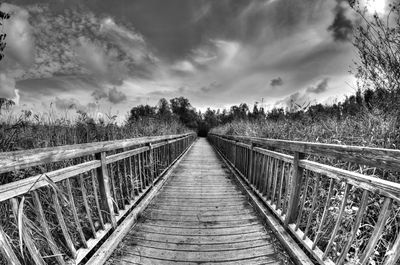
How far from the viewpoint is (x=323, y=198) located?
2746 mm

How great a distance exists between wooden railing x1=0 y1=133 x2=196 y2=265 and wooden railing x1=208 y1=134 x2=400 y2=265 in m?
Result: 2.14

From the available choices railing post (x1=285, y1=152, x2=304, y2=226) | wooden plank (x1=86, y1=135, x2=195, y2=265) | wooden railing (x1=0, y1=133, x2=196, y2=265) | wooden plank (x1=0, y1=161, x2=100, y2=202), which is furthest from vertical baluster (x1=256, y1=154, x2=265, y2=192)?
wooden plank (x1=0, y1=161, x2=100, y2=202)

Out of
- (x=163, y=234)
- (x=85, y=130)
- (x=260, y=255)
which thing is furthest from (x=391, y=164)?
(x=85, y=130)

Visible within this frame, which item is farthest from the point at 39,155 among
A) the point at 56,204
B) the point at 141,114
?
the point at 141,114

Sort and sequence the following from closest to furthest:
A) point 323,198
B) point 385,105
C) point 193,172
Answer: point 323,198
point 385,105
point 193,172

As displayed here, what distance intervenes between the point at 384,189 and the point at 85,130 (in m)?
4.05

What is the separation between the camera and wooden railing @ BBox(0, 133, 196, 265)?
Result: 1.27 m

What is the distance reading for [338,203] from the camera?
2.38 m

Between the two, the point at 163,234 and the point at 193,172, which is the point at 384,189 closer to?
the point at 163,234

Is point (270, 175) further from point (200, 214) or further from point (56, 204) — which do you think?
point (56, 204)

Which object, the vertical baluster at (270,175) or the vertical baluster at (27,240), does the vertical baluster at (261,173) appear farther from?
the vertical baluster at (27,240)

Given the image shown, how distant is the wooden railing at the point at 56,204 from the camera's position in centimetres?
127

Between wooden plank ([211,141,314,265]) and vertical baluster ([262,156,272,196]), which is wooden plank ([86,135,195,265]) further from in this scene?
vertical baluster ([262,156,272,196])

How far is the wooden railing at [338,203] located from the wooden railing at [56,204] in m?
2.14
